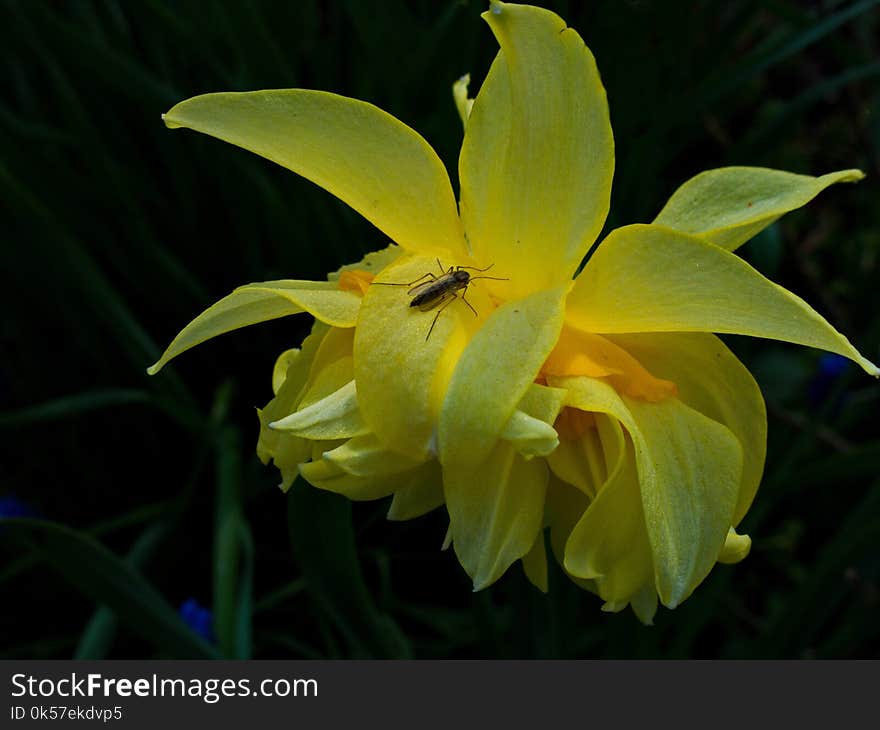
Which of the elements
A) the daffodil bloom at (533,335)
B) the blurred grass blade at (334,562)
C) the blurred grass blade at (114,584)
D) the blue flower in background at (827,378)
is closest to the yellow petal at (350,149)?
the daffodil bloom at (533,335)

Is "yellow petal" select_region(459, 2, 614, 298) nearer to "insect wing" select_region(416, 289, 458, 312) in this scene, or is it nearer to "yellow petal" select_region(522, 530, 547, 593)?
"insect wing" select_region(416, 289, 458, 312)

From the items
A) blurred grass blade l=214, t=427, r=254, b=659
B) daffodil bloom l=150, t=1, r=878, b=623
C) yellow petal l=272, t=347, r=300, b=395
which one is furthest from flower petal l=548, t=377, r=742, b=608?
blurred grass blade l=214, t=427, r=254, b=659

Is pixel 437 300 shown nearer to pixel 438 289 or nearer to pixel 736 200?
pixel 438 289

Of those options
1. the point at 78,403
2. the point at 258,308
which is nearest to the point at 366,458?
the point at 258,308

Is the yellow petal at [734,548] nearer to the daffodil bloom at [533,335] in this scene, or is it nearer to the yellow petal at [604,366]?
the daffodil bloom at [533,335]
